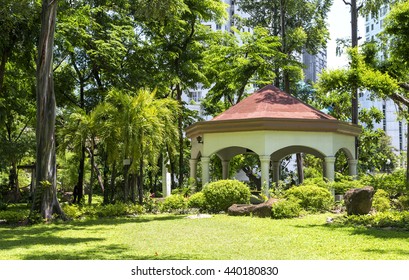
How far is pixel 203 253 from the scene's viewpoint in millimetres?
9570

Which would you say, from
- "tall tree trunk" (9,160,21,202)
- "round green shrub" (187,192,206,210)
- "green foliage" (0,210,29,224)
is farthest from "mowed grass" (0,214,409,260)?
"tall tree trunk" (9,160,21,202)

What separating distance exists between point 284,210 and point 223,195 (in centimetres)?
295

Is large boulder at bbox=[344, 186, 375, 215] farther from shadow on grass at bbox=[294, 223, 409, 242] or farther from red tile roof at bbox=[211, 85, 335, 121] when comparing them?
red tile roof at bbox=[211, 85, 335, 121]

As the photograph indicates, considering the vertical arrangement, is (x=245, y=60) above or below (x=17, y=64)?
above

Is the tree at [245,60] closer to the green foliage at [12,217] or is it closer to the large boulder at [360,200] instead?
the large boulder at [360,200]

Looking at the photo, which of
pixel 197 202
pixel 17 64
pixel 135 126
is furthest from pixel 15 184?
pixel 197 202

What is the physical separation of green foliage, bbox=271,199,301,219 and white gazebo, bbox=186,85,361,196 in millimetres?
3657

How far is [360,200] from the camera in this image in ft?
50.2

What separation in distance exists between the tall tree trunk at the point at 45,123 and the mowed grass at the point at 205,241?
1388mm

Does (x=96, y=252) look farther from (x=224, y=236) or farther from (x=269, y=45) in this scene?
(x=269, y=45)

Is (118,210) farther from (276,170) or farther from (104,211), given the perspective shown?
(276,170)

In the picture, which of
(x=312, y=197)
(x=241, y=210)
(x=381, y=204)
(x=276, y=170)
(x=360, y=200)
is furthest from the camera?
(x=276, y=170)

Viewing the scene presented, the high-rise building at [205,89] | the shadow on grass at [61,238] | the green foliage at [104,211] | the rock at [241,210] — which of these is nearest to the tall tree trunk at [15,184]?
the high-rise building at [205,89]

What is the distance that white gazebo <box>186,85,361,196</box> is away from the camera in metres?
20.9
